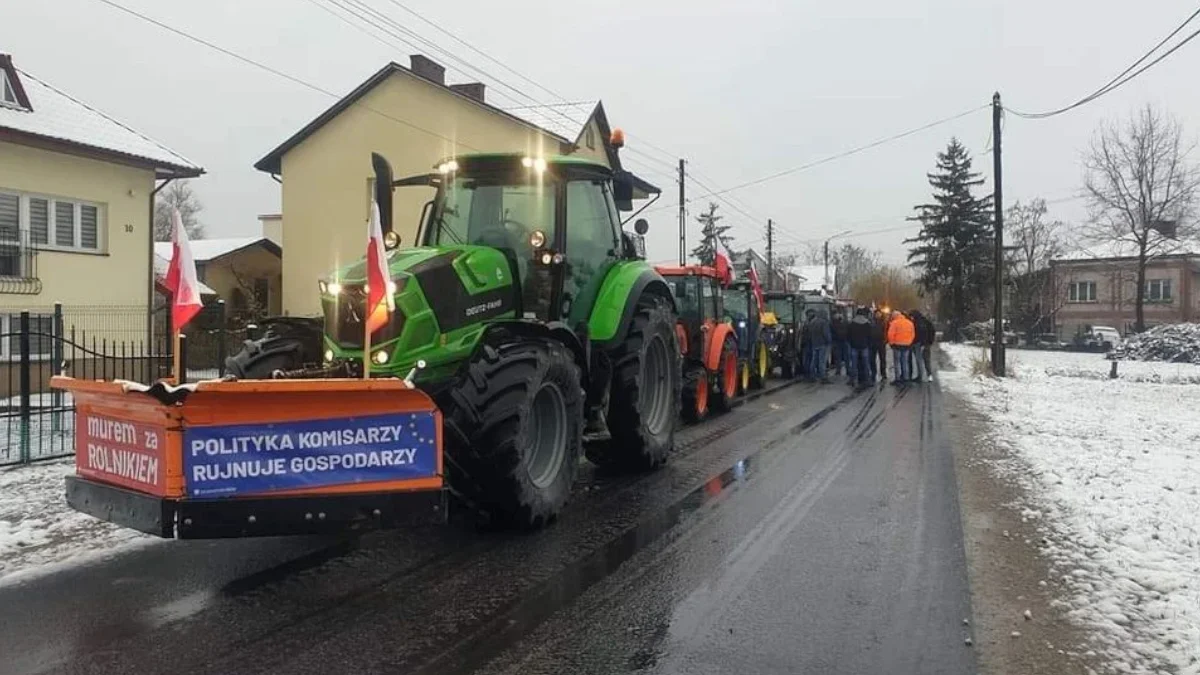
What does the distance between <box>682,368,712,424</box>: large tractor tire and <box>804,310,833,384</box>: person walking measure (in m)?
8.76

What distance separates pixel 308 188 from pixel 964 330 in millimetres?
41675

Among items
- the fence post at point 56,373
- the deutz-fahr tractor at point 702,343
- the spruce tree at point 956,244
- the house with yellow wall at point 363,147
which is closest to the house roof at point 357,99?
the house with yellow wall at point 363,147

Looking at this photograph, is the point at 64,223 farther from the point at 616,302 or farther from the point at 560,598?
the point at 560,598

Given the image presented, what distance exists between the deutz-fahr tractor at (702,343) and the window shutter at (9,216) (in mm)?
A: 11919

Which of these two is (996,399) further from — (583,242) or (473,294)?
(473,294)

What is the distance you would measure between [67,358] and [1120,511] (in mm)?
14238

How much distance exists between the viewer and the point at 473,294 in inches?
255

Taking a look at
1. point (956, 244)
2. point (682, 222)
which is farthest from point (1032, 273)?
point (682, 222)

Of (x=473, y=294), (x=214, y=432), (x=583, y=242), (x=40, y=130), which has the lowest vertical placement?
(x=214, y=432)

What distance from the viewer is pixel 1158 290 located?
59188 millimetres

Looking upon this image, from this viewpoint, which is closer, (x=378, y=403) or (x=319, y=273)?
(x=378, y=403)

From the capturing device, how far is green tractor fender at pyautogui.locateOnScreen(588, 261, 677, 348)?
25.5 ft

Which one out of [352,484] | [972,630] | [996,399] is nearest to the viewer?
[972,630]

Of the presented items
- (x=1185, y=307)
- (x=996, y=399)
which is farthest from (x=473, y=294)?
(x=1185, y=307)
